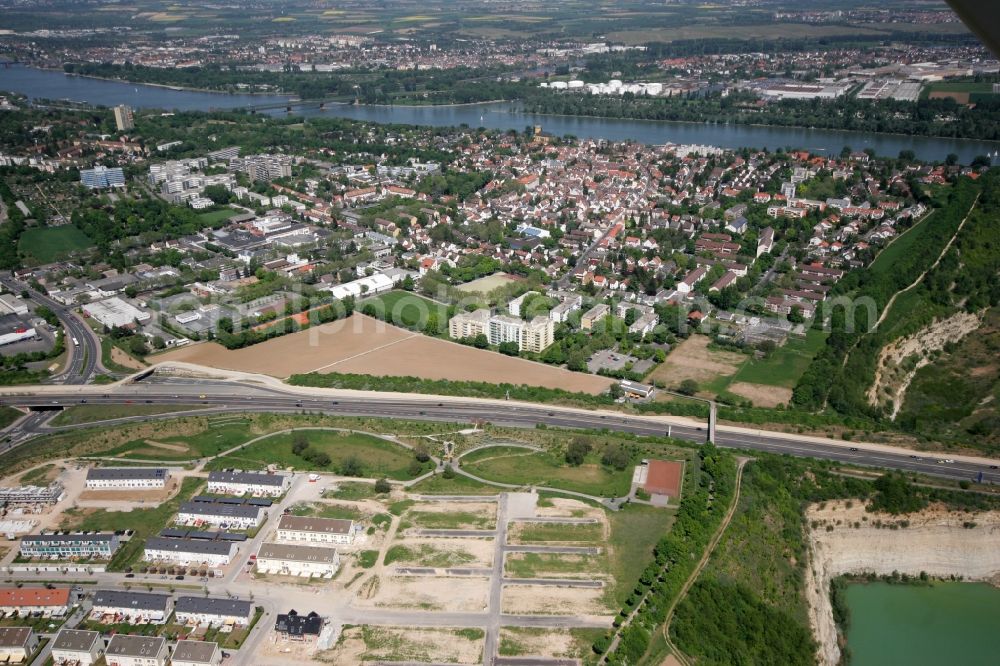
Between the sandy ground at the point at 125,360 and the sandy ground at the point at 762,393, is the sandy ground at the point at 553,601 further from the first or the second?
the sandy ground at the point at 125,360

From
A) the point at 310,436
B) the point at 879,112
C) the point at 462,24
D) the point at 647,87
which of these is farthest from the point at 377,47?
the point at 310,436

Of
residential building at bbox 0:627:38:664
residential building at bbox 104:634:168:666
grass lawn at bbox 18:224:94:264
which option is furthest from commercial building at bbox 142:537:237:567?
grass lawn at bbox 18:224:94:264

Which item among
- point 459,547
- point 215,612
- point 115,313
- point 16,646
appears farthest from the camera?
point 115,313

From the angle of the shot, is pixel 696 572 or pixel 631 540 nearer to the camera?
pixel 696 572

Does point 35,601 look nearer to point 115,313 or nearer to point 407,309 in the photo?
point 115,313

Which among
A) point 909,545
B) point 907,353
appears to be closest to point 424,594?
point 909,545

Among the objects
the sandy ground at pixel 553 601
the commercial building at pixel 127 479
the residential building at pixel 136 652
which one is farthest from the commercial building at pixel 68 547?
the sandy ground at pixel 553 601
